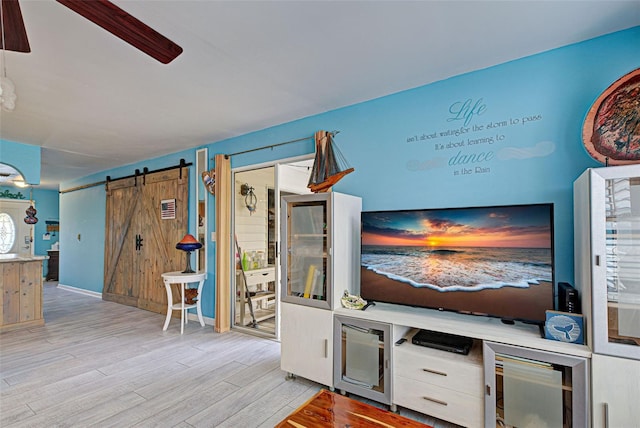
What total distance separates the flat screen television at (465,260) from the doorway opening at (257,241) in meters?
1.68

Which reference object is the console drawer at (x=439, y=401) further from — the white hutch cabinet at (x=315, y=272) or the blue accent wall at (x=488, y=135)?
the blue accent wall at (x=488, y=135)

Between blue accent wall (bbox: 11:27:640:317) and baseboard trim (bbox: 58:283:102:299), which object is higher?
blue accent wall (bbox: 11:27:640:317)

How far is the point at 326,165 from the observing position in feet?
9.73

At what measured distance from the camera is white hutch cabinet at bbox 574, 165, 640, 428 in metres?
1.58

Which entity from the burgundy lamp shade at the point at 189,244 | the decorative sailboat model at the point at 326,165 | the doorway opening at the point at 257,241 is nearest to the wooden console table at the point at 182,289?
the burgundy lamp shade at the point at 189,244

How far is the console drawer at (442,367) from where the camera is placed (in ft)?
6.39

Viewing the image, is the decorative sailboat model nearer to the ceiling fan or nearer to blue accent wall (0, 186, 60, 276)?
the ceiling fan

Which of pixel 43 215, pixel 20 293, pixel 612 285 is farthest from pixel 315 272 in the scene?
pixel 43 215

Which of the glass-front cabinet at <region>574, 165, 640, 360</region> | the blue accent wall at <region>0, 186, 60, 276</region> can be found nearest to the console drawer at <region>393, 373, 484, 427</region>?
the glass-front cabinet at <region>574, 165, 640, 360</region>

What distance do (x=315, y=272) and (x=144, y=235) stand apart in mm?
4019

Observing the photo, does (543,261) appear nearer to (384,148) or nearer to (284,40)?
(384,148)

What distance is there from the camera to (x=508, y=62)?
233 centimetres

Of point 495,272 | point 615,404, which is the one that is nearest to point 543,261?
point 495,272

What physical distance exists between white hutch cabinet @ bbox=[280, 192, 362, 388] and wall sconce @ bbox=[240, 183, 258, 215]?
1.89 meters
